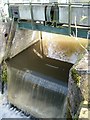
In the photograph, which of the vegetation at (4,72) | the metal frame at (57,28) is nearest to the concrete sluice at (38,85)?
the vegetation at (4,72)

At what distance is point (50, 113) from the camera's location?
8.27m

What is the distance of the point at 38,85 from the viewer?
8.84m

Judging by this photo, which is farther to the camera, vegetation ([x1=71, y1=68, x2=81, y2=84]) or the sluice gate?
the sluice gate

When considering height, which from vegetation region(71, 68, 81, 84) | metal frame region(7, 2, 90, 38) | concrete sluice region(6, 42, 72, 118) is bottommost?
concrete sluice region(6, 42, 72, 118)

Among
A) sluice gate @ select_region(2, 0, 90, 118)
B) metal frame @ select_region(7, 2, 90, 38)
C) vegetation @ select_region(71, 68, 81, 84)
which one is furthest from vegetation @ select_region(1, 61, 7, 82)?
vegetation @ select_region(71, 68, 81, 84)

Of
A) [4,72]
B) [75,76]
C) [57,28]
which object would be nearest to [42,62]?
[4,72]

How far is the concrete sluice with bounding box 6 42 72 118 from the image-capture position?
8.25 metres

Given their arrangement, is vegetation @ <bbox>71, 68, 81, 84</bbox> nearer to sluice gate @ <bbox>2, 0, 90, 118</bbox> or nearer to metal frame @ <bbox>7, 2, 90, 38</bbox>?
sluice gate @ <bbox>2, 0, 90, 118</bbox>

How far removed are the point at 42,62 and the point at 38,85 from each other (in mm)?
1721

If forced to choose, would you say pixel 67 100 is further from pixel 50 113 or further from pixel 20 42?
pixel 20 42

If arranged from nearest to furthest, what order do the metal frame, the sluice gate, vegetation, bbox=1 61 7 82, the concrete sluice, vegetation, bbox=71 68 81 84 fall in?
vegetation, bbox=71 68 81 84 → the metal frame → the sluice gate → the concrete sluice → vegetation, bbox=1 61 7 82

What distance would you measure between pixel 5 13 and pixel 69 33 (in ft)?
12.7

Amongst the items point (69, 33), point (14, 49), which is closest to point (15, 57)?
point (14, 49)

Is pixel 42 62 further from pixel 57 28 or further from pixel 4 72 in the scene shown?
pixel 57 28
